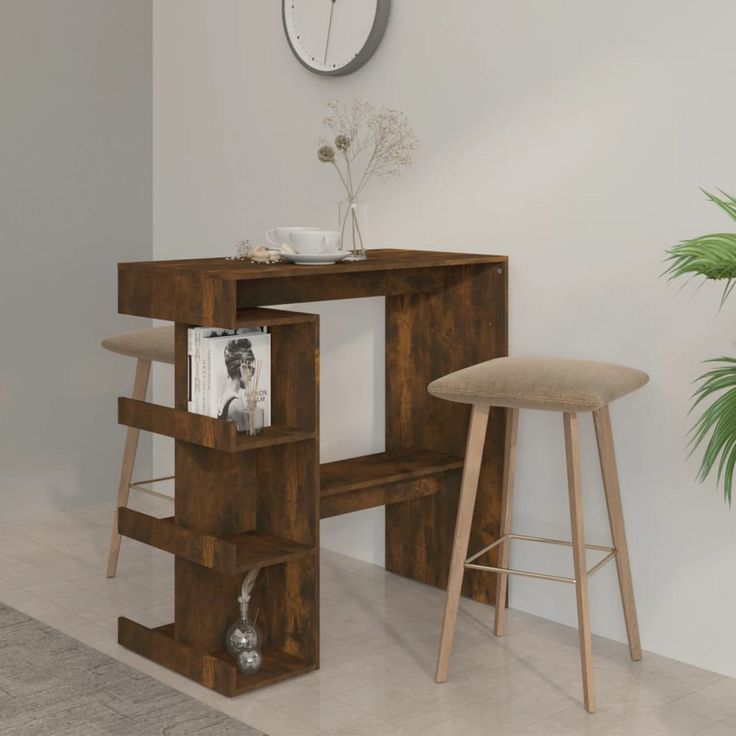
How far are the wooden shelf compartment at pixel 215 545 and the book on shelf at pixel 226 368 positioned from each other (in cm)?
29

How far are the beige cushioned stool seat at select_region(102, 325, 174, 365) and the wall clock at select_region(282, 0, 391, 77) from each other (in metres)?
0.97

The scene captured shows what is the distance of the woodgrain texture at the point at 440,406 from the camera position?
3.28 metres

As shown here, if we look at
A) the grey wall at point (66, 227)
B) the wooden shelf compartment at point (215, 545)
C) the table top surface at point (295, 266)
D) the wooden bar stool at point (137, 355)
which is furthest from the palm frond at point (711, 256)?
the grey wall at point (66, 227)

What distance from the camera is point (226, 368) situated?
2.69 metres

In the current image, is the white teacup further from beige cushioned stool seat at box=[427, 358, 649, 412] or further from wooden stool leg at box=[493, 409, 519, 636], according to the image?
wooden stool leg at box=[493, 409, 519, 636]

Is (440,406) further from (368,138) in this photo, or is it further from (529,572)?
(368,138)

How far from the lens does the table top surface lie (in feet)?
8.49

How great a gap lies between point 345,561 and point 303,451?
108 centimetres

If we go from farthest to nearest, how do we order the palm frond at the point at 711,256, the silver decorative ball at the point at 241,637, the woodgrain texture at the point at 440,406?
1. the woodgrain texture at the point at 440,406
2. the silver decorative ball at the point at 241,637
3. the palm frond at the point at 711,256

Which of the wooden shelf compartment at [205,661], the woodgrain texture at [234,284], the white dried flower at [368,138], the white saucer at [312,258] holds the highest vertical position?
the white dried flower at [368,138]

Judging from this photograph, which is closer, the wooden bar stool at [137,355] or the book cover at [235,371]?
the book cover at [235,371]

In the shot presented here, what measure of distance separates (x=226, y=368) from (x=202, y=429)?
152 mm

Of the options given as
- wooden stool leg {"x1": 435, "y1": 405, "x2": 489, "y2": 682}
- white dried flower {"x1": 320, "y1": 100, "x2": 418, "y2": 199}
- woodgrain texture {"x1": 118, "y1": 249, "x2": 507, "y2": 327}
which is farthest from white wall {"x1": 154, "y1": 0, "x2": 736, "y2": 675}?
wooden stool leg {"x1": 435, "y1": 405, "x2": 489, "y2": 682}

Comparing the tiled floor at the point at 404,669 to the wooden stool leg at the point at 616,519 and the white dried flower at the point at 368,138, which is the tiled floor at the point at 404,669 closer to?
the wooden stool leg at the point at 616,519
